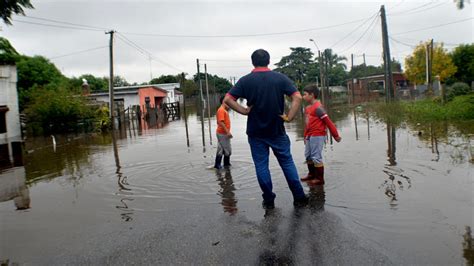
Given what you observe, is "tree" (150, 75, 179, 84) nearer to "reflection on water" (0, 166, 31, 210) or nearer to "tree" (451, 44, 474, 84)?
"tree" (451, 44, 474, 84)

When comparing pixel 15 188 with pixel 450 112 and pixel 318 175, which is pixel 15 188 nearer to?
pixel 318 175

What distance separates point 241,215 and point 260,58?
199 centimetres

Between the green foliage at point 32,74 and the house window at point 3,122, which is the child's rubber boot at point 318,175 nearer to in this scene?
the house window at point 3,122

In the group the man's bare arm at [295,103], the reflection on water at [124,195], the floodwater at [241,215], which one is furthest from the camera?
the reflection on water at [124,195]

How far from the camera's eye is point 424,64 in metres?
48.5

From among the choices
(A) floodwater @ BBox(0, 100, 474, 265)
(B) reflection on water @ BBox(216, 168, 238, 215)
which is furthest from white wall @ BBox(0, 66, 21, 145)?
(B) reflection on water @ BBox(216, 168, 238, 215)

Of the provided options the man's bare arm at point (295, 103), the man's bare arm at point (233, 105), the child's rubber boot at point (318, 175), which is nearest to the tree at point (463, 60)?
the child's rubber boot at point (318, 175)

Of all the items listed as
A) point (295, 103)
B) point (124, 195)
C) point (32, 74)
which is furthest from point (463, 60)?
point (124, 195)

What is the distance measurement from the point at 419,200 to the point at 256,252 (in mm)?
2600

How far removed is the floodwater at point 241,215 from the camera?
3.66 m

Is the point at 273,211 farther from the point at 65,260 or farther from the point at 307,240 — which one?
the point at 65,260

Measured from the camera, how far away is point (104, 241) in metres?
4.21

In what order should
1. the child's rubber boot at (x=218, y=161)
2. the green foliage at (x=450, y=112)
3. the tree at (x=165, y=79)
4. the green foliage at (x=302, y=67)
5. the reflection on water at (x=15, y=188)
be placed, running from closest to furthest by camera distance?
the reflection on water at (x=15, y=188) < the child's rubber boot at (x=218, y=161) < the green foliage at (x=450, y=112) < the green foliage at (x=302, y=67) < the tree at (x=165, y=79)

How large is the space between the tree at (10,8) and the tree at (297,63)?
236ft
